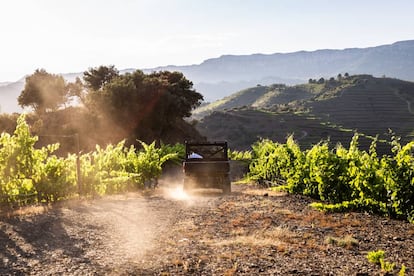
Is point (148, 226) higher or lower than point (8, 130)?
lower

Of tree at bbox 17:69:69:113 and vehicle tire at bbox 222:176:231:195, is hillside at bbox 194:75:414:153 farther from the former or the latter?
vehicle tire at bbox 222:176:231:195

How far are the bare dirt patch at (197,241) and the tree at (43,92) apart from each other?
40688 mm

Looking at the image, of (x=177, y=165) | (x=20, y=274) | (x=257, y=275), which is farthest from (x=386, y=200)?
(x=177, y=165)

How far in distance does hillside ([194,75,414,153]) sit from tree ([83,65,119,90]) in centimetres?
4443

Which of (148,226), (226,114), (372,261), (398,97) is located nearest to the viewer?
(372,261)

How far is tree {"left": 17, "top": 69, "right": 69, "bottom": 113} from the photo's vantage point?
48.6 meters

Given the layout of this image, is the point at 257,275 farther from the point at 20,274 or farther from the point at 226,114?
the point at 226,114

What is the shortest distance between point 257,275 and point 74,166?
417 inches

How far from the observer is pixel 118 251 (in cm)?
766

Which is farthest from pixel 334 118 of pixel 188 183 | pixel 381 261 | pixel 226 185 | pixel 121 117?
pixel 381 261

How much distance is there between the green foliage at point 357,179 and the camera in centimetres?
1013

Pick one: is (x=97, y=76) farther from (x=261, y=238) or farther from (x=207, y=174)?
(x=261, y=238)

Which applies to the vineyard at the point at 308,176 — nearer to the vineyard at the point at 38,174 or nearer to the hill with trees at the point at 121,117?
the vineyard at the point at 38,174

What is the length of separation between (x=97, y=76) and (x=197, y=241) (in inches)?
1861
